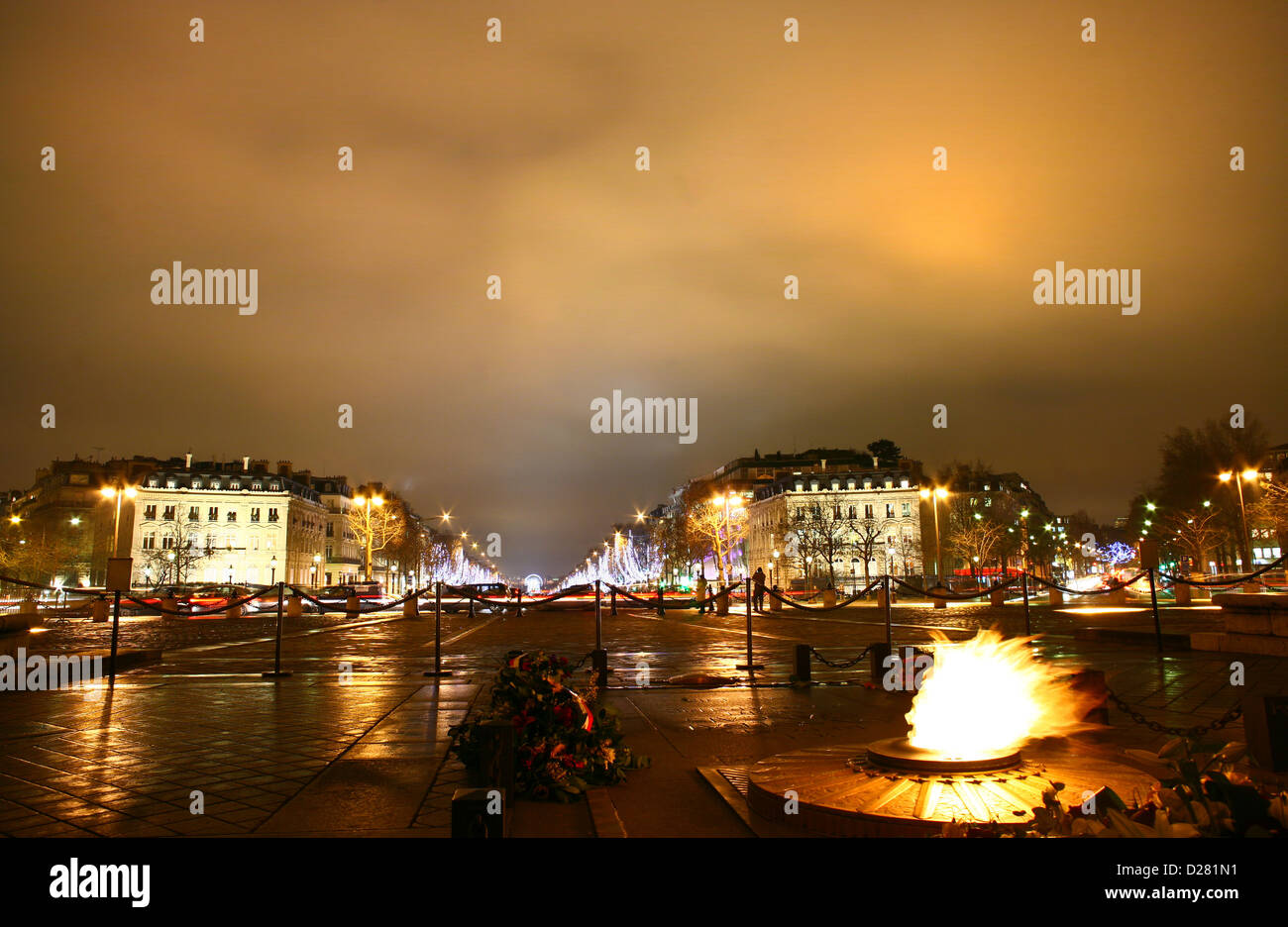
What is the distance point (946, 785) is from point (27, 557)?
69.7 metres

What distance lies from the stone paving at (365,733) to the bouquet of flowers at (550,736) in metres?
0.22

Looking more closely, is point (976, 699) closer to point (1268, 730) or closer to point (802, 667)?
point (1268, 730)

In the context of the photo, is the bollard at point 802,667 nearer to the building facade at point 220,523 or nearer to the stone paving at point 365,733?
the stone paving at point 365,733

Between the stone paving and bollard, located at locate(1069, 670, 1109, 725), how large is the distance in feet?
0.88

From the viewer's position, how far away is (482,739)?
5.28 meters

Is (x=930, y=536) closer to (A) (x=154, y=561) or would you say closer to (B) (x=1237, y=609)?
(A) (x=154, y=561)

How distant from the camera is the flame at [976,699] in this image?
554 cm

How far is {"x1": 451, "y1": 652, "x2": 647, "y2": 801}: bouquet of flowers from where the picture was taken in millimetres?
5648

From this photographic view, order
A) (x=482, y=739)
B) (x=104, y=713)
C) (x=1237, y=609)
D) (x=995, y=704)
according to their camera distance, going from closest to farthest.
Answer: (x=482, y=739)
(x=995, y=704)
(x=104, y=713)
(x=1237, y=609)

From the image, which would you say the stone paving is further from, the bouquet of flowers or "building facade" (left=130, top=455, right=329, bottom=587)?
"building facade" (left=130, top=455, right=329, bottom=587)

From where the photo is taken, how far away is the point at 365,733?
8062mm

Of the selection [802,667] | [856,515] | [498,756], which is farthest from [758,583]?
[856,515]

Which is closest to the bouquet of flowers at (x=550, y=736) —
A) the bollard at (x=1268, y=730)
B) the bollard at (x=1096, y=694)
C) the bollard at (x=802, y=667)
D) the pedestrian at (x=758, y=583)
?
the bollard at (x=1268, y=730)
